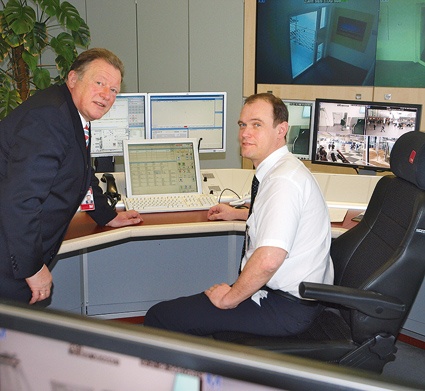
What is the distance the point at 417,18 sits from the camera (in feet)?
15.1

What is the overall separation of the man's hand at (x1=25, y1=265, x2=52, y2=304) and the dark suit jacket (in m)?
0.05

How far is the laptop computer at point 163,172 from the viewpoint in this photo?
10.2 feet

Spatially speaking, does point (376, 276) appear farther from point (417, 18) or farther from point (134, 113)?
point (417, 18)

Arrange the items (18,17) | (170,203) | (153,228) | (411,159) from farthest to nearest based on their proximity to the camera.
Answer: (18,17) → (170,203) → (153,228) → (411,159)

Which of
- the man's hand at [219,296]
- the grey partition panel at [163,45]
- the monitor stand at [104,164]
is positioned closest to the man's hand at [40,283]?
the man's hand at [219,296]

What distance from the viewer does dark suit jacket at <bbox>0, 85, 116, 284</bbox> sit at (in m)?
1.93

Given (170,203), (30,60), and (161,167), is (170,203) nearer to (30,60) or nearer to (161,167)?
(161,167)

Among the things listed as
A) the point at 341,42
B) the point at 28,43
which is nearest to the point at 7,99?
the point at 28,43

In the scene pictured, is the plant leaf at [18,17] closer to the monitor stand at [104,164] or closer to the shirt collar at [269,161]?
the monitor stand at [104,164]

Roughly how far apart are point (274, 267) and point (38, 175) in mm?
772

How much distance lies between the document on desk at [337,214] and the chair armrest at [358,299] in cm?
89

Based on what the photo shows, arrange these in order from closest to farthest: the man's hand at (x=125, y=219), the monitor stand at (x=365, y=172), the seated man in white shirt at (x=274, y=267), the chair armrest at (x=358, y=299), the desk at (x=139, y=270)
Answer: the chair armrest at (x=358, y=299) → the seated man in white shirt at (x=274, y=267) → the man's hand at (x=125, y=219) → the desk at (x=139, y=270) → the monitor stand at (x=365, y=172)

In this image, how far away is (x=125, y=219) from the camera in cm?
280

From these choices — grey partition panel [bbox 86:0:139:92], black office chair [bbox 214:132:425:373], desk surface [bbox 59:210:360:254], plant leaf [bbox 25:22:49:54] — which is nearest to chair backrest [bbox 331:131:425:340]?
black office chair [bbox 214:132:425:373]
